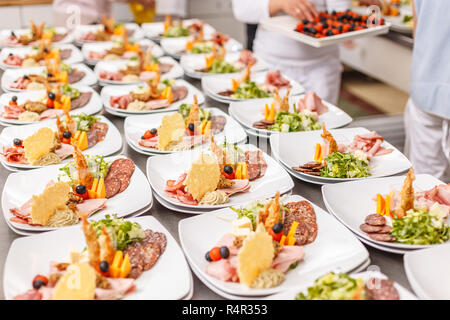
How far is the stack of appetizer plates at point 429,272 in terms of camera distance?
1.19 metres

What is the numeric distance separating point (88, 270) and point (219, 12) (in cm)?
598

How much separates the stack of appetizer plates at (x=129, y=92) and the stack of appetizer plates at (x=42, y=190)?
0.57 metres

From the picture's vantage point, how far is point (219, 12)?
6695 mm

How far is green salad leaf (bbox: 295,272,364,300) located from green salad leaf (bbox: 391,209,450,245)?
11.4 inches

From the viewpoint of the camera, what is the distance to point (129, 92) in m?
2.39

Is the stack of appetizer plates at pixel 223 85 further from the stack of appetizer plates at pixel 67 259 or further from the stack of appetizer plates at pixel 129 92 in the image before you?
the stack of appetizer plates at pixel 67 259

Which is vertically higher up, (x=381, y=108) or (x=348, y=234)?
(x=348, y=234)

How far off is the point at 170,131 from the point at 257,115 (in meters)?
0.49

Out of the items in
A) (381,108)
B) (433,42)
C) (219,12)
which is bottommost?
(381,108)

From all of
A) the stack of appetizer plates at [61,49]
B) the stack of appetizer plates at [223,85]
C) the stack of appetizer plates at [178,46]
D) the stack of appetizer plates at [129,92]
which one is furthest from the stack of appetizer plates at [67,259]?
the stack of appetizer plates at [178,46]

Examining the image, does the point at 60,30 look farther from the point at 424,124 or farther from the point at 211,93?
the point at 424,124

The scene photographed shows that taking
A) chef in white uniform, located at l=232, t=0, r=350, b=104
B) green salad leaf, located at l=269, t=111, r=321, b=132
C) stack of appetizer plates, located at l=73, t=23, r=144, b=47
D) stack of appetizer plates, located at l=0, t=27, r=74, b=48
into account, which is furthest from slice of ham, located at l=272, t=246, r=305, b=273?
stack of appetizer plates, located at l=0, t=27, r=74, b=48
